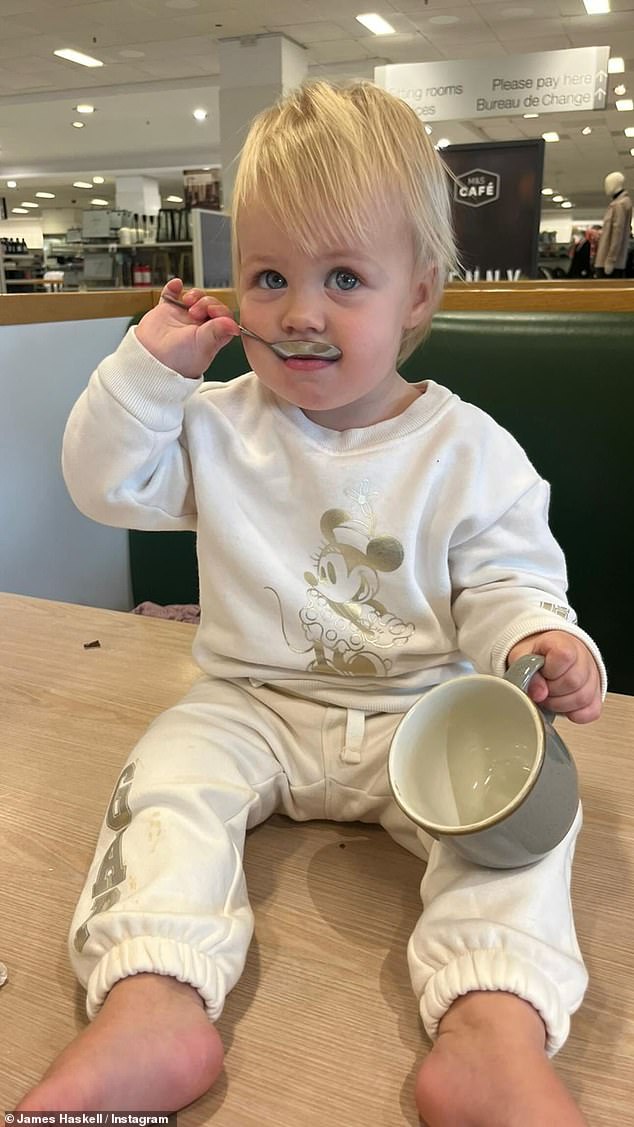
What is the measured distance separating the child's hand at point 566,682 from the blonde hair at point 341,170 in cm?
33

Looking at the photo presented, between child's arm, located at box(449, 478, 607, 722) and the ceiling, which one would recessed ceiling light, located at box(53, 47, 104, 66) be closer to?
the ceiling

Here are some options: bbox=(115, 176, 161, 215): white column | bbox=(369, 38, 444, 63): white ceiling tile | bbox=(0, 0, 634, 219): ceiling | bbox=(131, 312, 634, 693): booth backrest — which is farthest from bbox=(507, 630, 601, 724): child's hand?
bbox=(115, 176, 161, 215): white column

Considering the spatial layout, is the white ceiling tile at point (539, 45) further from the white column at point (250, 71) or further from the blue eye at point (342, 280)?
the blue eye at point (342, 280)

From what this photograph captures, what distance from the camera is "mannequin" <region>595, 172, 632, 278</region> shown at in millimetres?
5598

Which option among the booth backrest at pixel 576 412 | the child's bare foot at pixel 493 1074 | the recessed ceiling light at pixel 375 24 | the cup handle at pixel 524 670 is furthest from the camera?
the recessed ceiling light at pixel 375 24

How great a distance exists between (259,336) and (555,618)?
12.0 inches

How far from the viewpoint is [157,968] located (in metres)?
0.48

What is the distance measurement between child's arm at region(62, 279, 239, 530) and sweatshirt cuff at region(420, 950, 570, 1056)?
0.42m

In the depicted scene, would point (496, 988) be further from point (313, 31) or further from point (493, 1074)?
point (313, 31)

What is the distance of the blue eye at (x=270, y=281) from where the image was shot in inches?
26.8

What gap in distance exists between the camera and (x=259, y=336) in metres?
0.68

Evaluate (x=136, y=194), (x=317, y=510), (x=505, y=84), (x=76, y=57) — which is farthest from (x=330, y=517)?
(x=136, y=194)

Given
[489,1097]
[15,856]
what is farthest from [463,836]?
[15,856]

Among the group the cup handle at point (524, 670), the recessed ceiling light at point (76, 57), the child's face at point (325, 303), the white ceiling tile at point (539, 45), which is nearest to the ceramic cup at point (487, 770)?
the cup handle at point (524, 670)
